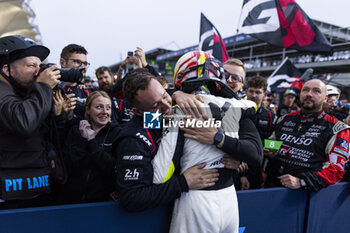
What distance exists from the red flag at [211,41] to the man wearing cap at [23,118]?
452cm

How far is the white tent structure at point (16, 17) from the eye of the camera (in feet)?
42.7

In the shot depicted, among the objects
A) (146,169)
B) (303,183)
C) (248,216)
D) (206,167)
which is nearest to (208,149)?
(206,167)

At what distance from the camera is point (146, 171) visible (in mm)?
1215

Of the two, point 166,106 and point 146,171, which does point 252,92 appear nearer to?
point 166,106

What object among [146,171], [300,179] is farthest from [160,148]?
[300,179]

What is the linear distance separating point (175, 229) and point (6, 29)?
20140mm

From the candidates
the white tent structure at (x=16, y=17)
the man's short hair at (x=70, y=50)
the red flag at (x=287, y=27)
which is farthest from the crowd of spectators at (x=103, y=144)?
the white tent structure at (x=16, y=17)

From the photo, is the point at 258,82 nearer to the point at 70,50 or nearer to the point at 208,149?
the point at 208,149

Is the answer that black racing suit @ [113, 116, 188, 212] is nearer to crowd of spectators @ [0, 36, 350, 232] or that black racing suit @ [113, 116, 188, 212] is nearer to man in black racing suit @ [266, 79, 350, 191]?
crowd of spectators @ [0, 36, 350, 232]

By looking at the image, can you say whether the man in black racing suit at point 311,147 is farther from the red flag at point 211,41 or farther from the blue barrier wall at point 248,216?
the red flag at point 211,41

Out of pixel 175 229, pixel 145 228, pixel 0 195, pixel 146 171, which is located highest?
pixel 146 171

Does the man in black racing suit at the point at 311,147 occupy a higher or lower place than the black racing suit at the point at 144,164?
lower

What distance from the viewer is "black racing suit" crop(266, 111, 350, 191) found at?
204 cm

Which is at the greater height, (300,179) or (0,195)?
(0,195)
